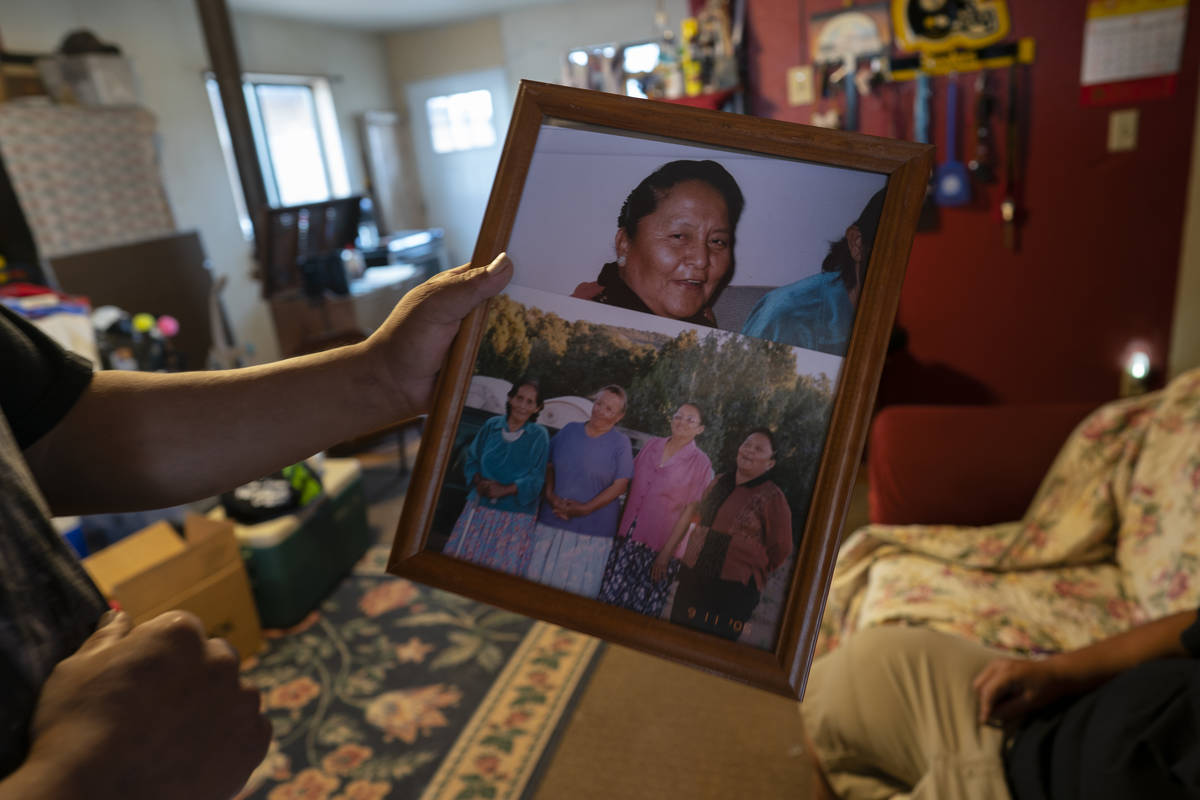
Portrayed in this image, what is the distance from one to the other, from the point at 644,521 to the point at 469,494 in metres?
0.17

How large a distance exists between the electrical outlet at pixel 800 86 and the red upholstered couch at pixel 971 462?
5.02 feet

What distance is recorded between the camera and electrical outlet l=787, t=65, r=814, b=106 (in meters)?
2.77

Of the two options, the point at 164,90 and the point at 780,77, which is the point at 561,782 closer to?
the point at 780,77

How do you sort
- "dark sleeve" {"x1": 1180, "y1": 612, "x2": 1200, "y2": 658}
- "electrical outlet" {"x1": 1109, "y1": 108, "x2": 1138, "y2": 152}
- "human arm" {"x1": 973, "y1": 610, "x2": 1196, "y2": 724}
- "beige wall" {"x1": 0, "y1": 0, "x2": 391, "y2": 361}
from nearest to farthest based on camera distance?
1. "dark sleeve" {"x1": 1180, "y1": 612, "x2": 1200, "y2": 658}
2. "human arm" {"x1": 973, "y1": 610, "x2": 1196, "y2": 724}
3. "electrical outlet" {"x1": 1109, "y1": 108, "x2": 1138, "y2": 152}
4. "beige wall" {"x1": 0, "y1": 0, "x2": 391, "y2": 361}

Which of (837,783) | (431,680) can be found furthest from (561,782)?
(837,783)

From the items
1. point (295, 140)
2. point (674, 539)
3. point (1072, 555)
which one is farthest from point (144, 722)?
point (295, 140)

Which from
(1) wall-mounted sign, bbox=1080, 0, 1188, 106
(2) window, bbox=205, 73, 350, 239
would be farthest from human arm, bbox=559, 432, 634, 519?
(2) window, bbox=205, 73, 350, 239

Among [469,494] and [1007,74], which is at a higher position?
[1007,74]

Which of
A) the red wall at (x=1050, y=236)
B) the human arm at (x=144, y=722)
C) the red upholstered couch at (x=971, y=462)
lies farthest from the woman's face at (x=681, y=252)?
the red wall at (x=1050, y=236)

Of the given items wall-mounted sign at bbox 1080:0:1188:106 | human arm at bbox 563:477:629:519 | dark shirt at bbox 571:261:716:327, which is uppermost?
wall-mounted sign at bbox 1080:0:1188:106

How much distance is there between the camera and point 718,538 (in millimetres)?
598

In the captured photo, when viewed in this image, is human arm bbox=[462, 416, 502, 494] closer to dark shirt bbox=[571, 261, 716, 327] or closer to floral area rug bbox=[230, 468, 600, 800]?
dark shirt bbox=[571, 261, 716, 327]

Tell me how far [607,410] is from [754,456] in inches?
5.3

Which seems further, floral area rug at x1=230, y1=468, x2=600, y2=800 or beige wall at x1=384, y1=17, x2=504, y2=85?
beige wall at x1=384, y1=17, x2=504, y2=85
